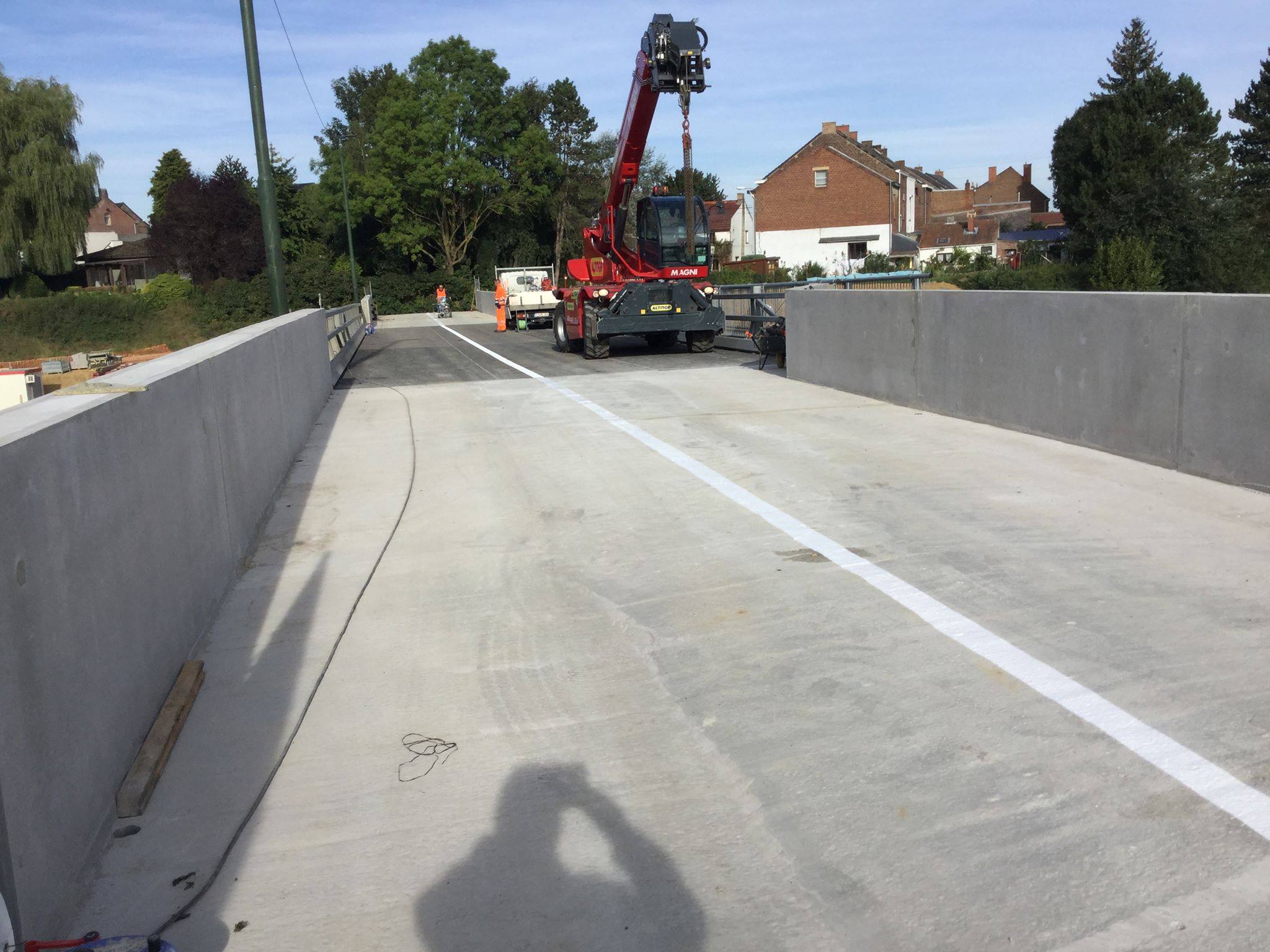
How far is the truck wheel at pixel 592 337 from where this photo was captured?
2100cm

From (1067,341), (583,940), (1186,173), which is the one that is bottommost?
(583,940)

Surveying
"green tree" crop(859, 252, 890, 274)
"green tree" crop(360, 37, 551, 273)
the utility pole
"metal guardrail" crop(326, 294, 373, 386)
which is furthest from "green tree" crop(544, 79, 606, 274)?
the utility pole

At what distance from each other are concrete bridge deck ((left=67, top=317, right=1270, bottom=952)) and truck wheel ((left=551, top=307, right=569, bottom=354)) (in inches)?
616

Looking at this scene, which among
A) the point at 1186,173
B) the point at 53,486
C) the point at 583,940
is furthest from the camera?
the point at 1186,173

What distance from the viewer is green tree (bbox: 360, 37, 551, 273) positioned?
6619 centimetres

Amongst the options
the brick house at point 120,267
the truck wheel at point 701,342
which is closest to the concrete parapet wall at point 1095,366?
the truck wheel at point 701,342

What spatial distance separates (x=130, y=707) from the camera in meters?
4.05

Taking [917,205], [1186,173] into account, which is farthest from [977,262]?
[917,205]

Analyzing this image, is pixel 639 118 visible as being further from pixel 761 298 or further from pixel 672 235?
pixel 761 298

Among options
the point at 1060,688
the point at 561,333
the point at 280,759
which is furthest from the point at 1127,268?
the point at 280,759

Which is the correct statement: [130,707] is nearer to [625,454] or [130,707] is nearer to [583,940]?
[583,940]

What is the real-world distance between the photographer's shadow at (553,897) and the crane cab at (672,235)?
1857 centimetres

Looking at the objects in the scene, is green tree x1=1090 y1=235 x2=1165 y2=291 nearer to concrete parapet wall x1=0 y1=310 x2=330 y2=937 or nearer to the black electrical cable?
the black electrical cable

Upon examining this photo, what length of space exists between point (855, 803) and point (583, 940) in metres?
1.07
